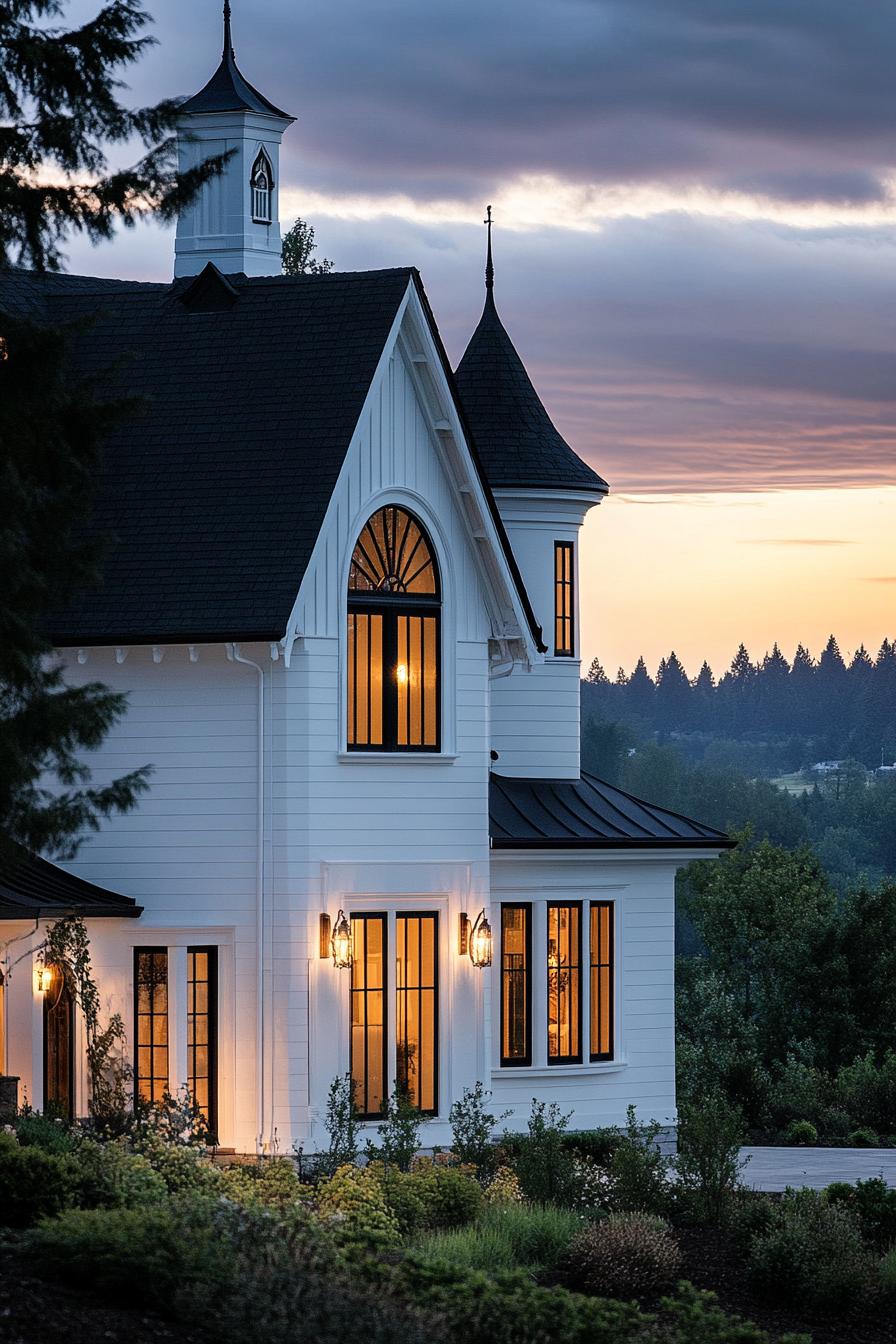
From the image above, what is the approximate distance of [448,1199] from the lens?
17703 millimetres

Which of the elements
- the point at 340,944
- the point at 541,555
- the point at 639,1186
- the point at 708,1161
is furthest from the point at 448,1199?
the point at 541,555

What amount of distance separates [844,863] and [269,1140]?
11637 centimetres

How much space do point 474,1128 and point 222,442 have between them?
25.1ft

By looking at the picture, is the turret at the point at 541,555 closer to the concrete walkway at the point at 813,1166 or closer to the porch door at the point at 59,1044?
the concrete walkway at the point at 813,1166

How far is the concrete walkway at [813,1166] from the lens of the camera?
72.3 ft

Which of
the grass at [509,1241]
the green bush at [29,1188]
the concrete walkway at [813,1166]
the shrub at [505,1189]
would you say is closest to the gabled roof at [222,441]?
the shrub at [505,1189]

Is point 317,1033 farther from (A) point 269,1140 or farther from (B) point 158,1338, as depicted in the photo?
(B) point 158,1338

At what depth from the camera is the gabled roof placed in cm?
2206

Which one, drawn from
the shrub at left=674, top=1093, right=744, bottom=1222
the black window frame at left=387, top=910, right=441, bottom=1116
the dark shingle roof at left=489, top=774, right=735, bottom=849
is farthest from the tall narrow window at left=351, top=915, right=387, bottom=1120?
the shrub at left=674, top=1093, right=744, bottom=1222

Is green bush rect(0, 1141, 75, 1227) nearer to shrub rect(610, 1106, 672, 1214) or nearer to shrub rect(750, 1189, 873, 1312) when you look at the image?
shrub rect(750, 1189, 873, 1312)

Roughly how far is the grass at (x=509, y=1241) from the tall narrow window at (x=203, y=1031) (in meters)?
5.78

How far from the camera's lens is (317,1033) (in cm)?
2206

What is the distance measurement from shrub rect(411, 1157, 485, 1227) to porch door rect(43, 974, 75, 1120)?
5.51 meters

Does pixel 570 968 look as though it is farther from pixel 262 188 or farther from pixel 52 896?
pixel 262 188
